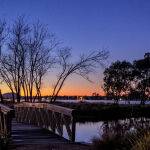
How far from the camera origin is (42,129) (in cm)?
1952

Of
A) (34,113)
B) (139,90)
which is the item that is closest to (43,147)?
(34,113)

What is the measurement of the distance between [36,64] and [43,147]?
31.1 meters

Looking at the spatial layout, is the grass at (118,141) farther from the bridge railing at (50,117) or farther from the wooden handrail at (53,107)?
the wooden handrail at (53,107)

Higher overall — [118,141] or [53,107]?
[53,107]

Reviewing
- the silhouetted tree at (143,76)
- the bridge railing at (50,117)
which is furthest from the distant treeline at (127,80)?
the bridge railing at (50,117)

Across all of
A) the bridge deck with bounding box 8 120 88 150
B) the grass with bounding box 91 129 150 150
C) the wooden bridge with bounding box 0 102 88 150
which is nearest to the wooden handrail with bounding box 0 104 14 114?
the wooden bridge with bounding box 0 102 88 150

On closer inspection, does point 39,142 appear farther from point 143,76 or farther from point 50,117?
point 143,76

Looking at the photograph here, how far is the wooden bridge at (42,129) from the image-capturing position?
13656 mm

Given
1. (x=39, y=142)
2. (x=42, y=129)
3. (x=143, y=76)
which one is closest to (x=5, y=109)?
(x=39, y=142)

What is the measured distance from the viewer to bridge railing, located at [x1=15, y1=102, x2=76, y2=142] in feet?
A: 53.7

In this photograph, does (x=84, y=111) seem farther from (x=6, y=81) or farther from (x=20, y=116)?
(x=20, y=116)

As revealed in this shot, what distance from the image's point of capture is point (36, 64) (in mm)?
43781

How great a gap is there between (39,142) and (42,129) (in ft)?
16.2

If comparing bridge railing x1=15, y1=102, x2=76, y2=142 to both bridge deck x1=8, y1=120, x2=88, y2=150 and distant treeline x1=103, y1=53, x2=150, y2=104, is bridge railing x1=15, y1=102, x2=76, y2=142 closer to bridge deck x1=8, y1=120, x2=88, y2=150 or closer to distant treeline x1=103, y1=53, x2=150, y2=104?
bridge deck x1=8, y1=120, x2=88, y2=150
